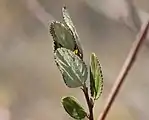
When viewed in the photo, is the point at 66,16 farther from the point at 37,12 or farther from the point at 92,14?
the point at 92,14

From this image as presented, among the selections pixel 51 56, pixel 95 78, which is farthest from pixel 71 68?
pixel 51 56

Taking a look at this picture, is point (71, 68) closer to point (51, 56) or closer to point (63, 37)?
point (63, 37)

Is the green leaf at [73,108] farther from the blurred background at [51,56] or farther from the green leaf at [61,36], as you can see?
the blurred background at [51,56]

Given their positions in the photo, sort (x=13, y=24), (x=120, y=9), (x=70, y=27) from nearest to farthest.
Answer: (x=70, y=27), (x=120, y=9), (x=13, y=24)

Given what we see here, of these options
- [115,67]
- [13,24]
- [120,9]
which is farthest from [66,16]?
[13,24]

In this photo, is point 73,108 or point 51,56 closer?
point 73,108

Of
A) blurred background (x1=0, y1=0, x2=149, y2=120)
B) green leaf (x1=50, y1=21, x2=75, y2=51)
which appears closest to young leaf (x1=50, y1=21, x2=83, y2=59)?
green leaf (x1=50, y1=21, x2=75, y2=51)

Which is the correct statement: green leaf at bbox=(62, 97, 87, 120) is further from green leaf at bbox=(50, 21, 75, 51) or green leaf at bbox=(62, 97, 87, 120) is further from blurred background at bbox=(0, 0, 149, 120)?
blurred background at bbox=(0, 0, 149, 120)

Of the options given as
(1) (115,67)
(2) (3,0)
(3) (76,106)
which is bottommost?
(3) (76,106)
